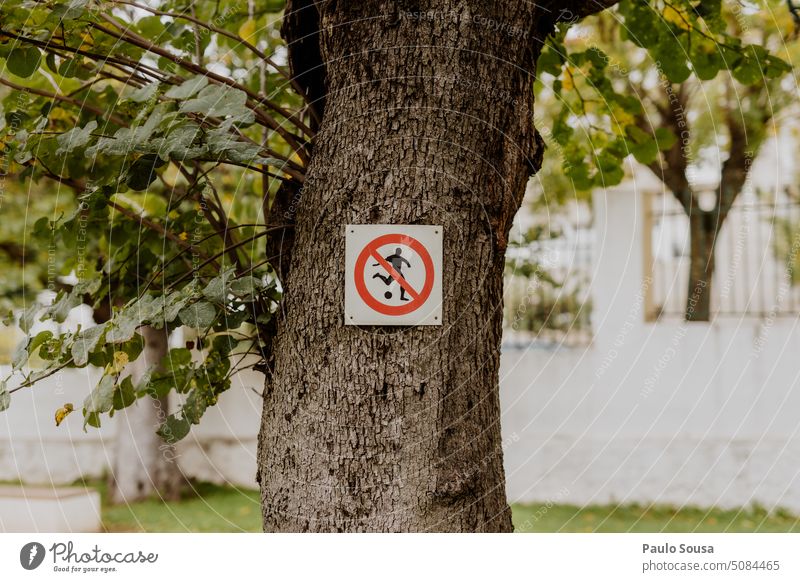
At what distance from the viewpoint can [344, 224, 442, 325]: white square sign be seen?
1.44m

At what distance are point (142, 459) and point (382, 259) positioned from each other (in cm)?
414

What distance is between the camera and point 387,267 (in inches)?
59.2

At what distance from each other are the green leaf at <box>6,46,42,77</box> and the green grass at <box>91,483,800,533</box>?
3.25 metres

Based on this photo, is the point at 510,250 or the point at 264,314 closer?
the point at 264,314

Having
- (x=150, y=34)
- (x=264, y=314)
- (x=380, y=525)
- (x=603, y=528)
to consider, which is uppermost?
(x=150, y=34)

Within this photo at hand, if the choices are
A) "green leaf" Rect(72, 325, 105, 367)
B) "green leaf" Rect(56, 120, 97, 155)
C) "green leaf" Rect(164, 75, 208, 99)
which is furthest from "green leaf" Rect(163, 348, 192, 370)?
"green leaf" Rect(164, 75, 208, 99)

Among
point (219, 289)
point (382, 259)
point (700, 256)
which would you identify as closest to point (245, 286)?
point (219, 289)

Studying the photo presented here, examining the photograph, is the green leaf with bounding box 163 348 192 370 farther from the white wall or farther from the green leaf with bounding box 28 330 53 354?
the white wall

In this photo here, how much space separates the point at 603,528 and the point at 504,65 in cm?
375

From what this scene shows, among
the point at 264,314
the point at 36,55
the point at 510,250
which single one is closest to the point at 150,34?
the point at 36,55

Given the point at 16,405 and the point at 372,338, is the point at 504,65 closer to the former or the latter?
the point at 372,338

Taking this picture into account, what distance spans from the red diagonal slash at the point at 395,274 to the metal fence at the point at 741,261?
3.76 meters

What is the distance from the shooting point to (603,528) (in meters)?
4.55

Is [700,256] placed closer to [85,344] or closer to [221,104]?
[221,104]
